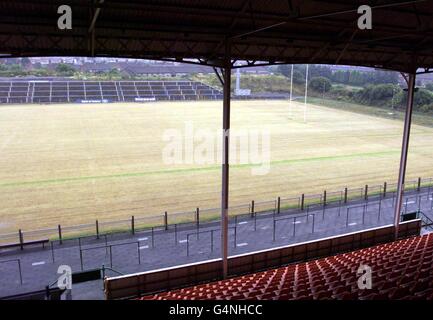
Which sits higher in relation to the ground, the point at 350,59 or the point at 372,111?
the point at 350,59

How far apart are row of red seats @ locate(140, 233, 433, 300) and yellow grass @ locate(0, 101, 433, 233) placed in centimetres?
715

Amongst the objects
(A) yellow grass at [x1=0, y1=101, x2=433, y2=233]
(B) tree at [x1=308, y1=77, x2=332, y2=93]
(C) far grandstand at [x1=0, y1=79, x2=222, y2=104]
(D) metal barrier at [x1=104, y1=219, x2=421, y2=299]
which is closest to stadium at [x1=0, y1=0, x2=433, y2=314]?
(D) metal barrier at [x1=104, y1=219, x2=421, y2=299]

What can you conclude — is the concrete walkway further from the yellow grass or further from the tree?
the tree

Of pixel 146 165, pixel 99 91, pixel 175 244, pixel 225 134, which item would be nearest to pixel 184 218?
pixel 175 244

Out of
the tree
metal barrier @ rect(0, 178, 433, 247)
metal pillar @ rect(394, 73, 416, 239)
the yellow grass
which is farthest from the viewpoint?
the tree

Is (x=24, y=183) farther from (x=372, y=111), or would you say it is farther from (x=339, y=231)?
(x=372, y=111)

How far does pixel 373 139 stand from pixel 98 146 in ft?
73.4

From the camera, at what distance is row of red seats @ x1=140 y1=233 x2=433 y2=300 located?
548 cm

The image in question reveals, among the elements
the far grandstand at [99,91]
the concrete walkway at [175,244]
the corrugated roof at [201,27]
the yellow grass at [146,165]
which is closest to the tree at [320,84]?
the far grandstand at [99,91]

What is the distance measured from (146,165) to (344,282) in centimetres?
1730

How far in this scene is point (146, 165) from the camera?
894 inches

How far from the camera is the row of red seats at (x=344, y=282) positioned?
5484 millimetres

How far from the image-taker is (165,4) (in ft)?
23.4

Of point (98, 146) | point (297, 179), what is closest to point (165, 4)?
point (297, 179)
